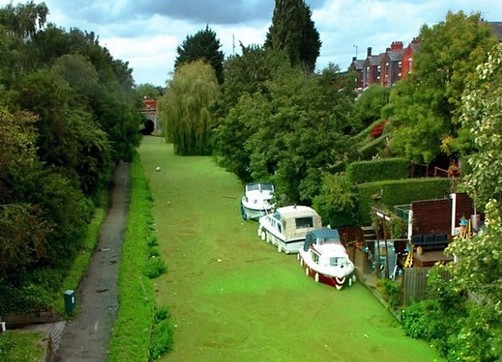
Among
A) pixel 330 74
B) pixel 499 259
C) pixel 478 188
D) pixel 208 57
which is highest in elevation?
Answer: pixel 208 57

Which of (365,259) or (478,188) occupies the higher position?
(478,188)

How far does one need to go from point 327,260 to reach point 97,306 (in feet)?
26.1

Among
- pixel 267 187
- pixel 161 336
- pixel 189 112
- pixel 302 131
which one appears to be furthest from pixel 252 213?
pixel 189 112

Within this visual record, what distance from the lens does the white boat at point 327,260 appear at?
1900 centimetres

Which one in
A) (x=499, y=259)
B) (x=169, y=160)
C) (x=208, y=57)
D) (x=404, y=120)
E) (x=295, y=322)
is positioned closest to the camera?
(x=499, y=259)

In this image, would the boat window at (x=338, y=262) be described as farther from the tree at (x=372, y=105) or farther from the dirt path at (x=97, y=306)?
the tree at (x=372, y=105)

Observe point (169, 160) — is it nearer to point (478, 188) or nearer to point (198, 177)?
point (198, 177)

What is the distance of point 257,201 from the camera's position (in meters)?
29.3

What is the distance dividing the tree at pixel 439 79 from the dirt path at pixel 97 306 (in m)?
15.2

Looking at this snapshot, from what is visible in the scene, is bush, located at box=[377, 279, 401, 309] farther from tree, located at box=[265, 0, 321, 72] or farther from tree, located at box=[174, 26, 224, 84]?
tree, located at box=[174, 26, 224, 84]

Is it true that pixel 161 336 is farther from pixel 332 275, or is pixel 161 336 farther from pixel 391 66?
pixel 391 66

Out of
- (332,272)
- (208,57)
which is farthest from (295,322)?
(208,57)

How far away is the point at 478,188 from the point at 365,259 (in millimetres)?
12471

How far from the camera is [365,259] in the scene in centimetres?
2016
